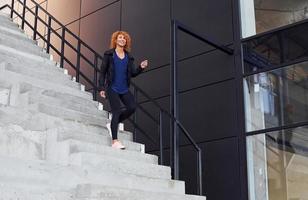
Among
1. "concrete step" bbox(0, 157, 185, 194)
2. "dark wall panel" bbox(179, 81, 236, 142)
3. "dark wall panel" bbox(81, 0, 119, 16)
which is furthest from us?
"dark wall panel" bbox(81, 0, 119, 16)

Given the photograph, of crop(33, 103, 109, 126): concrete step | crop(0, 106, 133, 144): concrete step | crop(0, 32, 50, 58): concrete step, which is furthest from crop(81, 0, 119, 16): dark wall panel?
crop(0, 106, 133, 144): concrete step

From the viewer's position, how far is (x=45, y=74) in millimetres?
7691

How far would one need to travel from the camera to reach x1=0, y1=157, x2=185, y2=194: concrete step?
4.28m

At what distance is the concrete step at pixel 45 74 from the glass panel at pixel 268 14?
10.4 feet

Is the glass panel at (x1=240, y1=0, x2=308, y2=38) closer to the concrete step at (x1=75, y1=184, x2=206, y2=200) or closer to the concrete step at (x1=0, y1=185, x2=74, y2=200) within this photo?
the concrete step at (x1=75, y1=184, x2=206, y2=200)

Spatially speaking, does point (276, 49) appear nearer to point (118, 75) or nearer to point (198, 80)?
point (198, 80)

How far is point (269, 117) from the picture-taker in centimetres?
774

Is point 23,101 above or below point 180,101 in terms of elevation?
below

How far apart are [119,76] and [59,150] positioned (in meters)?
1.58

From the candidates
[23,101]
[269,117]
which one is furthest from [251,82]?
[23,101]

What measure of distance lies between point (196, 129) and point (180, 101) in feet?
2.34

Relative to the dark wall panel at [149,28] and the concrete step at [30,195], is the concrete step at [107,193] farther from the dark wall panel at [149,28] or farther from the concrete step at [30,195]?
the dark wall panel at [149,28]

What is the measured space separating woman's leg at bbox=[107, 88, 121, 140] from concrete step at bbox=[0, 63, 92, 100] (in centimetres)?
117

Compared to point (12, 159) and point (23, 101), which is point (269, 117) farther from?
point (12, 159)
